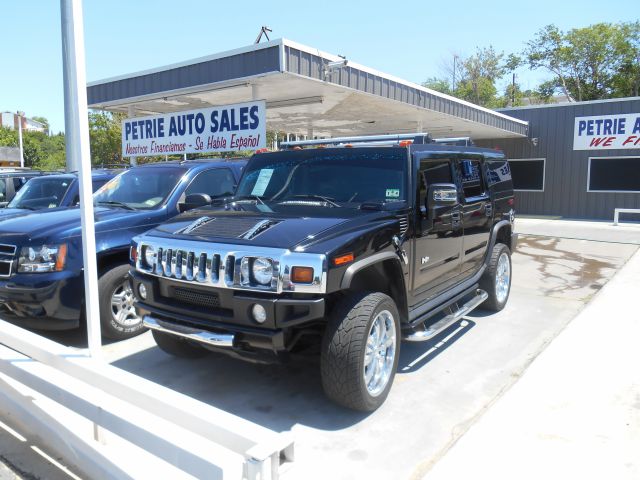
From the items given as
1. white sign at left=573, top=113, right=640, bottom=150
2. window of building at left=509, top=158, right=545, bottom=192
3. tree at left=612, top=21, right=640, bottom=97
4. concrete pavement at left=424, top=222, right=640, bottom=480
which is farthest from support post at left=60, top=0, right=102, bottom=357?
tree at left=612, top=21, right=640, bottom=97

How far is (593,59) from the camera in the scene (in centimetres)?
4169

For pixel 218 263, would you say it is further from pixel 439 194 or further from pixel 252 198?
pixel 439 194

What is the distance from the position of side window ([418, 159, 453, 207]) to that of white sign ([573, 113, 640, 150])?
1452cm

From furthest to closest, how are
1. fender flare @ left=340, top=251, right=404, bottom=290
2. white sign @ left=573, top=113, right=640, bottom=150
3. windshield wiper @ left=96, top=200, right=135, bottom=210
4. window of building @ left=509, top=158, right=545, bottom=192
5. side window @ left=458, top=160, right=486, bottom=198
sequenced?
window of building @ left=509, top=158, right=545, bottom=192
white sign @ left=573, top=113, right=640, bottom=150
windshield wiper @ left=96, top=200, right=135, bottom=210
side window @ left=458, top=160, right=486, bottom=198
fender flare @ left=340, top=251, right=404, bottom=290

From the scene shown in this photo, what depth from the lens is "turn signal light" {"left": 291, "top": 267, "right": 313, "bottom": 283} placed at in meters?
3.17

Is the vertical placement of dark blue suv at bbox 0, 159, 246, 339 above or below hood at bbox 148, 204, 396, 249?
below

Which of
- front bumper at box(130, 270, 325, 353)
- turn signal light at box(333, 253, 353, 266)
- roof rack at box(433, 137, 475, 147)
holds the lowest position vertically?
front bumper at box(130, 270, 325, 353)

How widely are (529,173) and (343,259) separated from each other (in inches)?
695

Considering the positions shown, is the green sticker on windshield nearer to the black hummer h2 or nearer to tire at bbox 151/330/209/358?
the black hummer h2

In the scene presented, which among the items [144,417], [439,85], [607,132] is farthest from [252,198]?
[439,85]

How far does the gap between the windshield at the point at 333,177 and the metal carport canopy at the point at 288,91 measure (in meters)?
2.91

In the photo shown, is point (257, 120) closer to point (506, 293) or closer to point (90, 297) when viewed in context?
point (506, 293)

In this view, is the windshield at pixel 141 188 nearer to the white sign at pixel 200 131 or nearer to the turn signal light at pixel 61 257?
the turn signal light at pixel 61 257

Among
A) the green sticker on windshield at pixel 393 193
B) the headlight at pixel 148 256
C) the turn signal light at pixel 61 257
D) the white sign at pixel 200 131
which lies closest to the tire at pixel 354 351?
the green sticker on windshield at pixel 393 193
